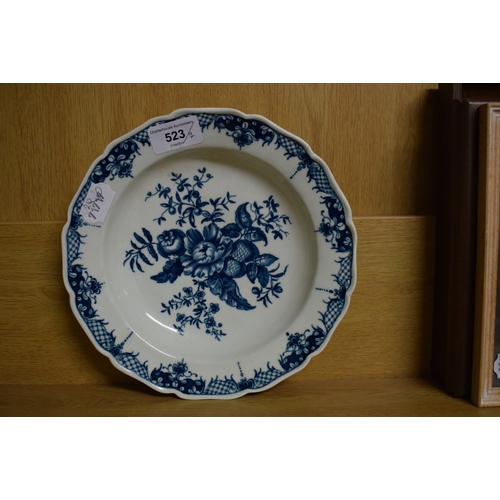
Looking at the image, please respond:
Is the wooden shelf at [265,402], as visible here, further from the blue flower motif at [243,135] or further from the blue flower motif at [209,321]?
the blue flower motif at [243,135]

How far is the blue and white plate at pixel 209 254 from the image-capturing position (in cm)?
86

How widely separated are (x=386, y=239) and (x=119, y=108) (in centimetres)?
54

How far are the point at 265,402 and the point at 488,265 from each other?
1.42 feet

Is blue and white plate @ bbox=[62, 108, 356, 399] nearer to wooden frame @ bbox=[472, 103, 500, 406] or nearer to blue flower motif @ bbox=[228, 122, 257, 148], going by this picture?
blue flower motif @ bbox=[228, 122, 257, 148]

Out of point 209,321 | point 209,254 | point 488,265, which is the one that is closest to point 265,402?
point 209,321

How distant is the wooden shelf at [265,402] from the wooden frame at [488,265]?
0.05 meters

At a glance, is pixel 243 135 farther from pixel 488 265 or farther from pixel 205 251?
pixel 488 265

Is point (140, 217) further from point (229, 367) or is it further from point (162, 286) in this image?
point (229, 367)

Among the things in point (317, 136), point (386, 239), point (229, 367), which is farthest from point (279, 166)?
point (229, 367)

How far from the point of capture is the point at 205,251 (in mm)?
923

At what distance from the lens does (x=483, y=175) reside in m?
0.83

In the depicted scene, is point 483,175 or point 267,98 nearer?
point 483,175

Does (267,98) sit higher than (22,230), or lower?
higher

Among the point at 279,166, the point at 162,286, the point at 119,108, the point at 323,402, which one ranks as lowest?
the point at 323,402
